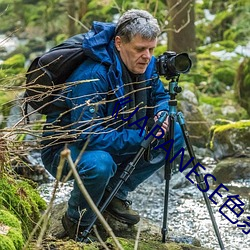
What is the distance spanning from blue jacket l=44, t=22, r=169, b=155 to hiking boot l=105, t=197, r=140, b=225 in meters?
0.49

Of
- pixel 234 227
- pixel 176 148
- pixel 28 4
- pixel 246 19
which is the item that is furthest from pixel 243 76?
pixel 28 4

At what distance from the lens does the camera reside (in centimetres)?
336

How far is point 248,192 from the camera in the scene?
19.5 ft

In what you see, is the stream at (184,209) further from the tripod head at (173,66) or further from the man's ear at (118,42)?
the man's ear at (118,42)

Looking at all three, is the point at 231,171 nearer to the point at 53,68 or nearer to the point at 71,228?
the point at 71,228

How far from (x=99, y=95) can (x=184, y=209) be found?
2482 mm

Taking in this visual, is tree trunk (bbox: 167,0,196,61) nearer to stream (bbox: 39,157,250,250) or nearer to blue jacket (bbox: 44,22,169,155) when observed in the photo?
stream (bbox: 39,157,250,250)

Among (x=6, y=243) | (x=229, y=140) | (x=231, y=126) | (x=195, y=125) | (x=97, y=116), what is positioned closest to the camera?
(x=6, y=243)

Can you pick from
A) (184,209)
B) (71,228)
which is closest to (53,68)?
(71,228)

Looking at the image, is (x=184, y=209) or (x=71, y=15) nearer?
(x=184, y=209)

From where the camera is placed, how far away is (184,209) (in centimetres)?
555

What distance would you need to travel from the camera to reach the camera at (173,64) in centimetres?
336

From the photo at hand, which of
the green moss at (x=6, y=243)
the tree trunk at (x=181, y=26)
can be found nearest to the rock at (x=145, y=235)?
the green moss at (x=6, y=243)

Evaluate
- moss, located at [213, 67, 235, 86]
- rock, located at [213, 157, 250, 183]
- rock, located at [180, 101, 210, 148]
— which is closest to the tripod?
rock, located at [213, 157, 250, 183]
